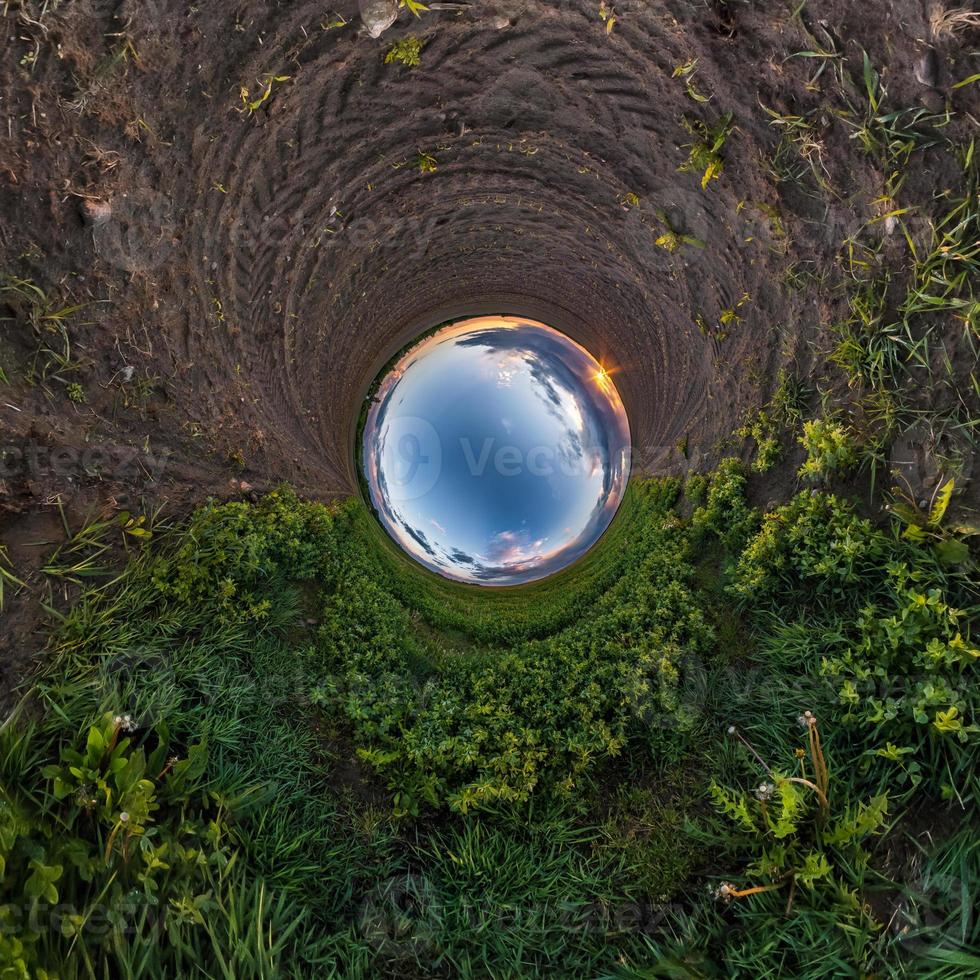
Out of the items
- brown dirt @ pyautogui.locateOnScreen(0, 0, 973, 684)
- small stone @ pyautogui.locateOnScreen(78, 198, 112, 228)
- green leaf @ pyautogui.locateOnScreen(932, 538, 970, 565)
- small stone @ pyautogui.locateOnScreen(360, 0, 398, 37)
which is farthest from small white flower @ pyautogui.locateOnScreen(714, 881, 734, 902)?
small stone @ pyautogui.locateOnScreen(360, 0, 398, 37)

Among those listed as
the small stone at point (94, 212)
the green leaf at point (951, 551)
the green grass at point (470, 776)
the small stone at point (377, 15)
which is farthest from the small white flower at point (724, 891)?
the small stone at point (377, 15)

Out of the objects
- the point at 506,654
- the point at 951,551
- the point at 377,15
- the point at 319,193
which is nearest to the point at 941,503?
the point at 951,551

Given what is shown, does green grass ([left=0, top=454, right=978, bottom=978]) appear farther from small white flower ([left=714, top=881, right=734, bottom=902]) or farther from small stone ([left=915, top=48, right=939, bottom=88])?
small stone ([left=915, top=48, right=939, bottom=88])

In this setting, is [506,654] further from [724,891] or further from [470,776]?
[724,891]

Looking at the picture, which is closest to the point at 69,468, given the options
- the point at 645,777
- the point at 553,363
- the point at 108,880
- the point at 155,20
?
the point at 108,880

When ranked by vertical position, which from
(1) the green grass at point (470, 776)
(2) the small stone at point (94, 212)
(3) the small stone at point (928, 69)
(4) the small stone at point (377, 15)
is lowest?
(1) the green grass at point (470, 776)

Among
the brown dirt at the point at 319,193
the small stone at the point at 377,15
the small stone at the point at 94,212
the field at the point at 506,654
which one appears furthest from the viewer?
the small stone at the point at 377,15

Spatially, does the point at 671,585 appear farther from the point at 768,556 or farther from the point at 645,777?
the point at 645,777

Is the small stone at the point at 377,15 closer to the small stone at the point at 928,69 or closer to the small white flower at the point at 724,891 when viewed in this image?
the small stone at the point at 928,69

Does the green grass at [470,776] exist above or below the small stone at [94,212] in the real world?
below
